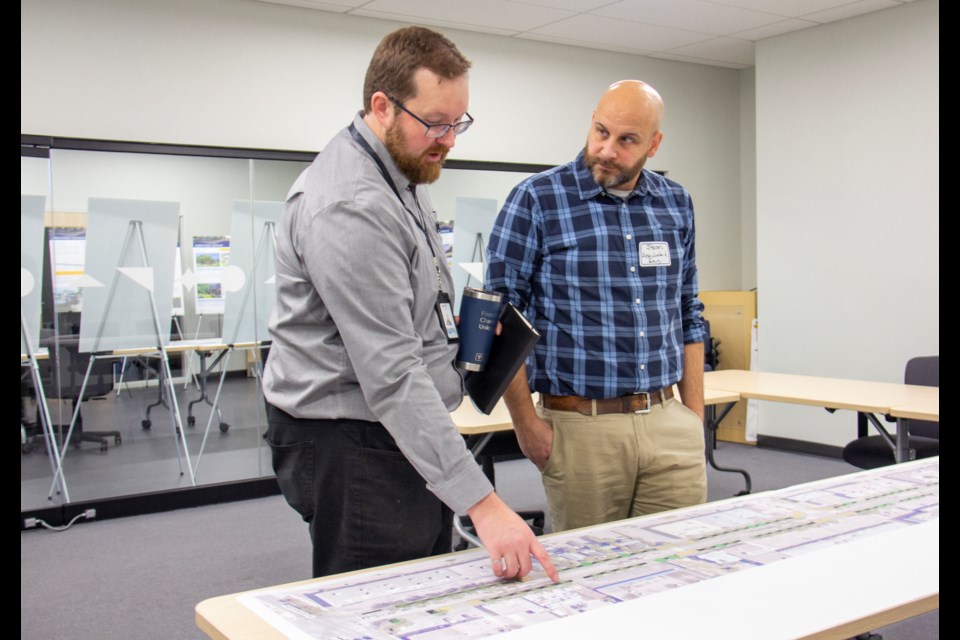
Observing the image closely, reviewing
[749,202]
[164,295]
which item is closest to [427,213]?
[164,295]

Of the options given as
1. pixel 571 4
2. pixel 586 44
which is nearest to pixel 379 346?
pixel 571 4

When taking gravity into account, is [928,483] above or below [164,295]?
below

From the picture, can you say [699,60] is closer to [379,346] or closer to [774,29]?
[774,29]

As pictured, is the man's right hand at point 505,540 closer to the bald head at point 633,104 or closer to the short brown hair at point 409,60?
the short brown hair at point 409,60

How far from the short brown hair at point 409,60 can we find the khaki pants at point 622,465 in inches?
36.4

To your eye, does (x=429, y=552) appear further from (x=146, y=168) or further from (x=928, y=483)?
(x=146, y=168)

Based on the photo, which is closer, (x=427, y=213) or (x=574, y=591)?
(x=574, y=591)

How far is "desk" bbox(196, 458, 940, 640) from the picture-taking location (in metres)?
1.24

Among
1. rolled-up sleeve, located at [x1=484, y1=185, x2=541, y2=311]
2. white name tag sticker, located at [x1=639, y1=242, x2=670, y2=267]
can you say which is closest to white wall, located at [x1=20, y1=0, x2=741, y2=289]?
rolled-up sleeve, located at [x1=484, y1=185, x2=541, y2=311]

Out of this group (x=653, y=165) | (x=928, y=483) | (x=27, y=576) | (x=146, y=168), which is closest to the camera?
(x=928, y=483)

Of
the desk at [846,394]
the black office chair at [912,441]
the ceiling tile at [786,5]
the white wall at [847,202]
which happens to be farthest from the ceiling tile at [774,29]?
the black office chair at [912,441]

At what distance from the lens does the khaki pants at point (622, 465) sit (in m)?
2.05

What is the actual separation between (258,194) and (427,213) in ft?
12.4

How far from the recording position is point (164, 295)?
194 inches
